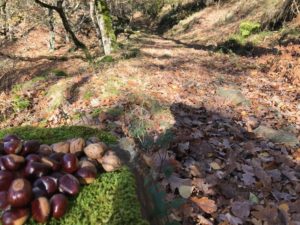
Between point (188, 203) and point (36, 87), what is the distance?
7.76m

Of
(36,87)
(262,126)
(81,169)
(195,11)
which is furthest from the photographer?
(195,11)

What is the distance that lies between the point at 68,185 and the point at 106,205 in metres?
0.29

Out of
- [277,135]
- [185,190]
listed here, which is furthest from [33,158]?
[277,135]

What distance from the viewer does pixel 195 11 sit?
2975 centimetres

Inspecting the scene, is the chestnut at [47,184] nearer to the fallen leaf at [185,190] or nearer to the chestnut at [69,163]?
the chestnut at [69,163]

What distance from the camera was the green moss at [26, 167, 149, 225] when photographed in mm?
2471

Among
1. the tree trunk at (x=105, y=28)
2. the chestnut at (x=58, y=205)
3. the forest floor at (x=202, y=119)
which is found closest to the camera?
the chestnut at (x=58, y=205)

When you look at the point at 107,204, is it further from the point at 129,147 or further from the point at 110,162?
the point at 129,147

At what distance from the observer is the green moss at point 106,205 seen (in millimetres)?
2471

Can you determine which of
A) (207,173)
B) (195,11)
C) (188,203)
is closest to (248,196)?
(207,173)

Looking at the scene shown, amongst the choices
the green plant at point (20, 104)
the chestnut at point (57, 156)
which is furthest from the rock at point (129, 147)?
the green plant at point (20, 104)

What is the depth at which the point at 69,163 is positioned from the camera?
2658 mm

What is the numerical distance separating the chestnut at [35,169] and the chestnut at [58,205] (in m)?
0.20

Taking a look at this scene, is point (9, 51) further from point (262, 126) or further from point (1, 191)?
point (1, 191)
